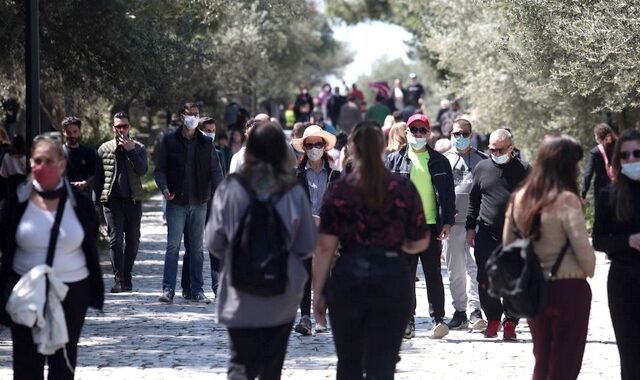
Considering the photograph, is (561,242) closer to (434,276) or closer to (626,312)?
(626,312)

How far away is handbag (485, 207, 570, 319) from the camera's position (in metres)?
7.35

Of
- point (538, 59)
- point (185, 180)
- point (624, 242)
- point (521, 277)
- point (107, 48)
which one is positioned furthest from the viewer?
point (538, 59)

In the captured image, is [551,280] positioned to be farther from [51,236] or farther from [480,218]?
[480,218]

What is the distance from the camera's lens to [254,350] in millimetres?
7129

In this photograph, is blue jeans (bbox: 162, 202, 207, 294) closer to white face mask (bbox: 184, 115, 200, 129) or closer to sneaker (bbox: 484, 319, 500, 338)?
white face mask (bbox: 184, 115, 200, 129)

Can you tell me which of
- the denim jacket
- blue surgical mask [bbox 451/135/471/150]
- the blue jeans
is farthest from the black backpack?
the blue jeans

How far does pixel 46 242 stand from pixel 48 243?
0.04 ft

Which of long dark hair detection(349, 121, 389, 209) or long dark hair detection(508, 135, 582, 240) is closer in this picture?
long dark hair detection(349, 121, 389, 209)

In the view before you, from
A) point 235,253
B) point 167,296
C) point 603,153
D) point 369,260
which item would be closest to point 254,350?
point 235,253

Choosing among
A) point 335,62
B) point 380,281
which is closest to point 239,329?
point 380,281

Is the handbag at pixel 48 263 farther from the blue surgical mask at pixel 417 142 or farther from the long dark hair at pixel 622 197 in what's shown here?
the blue surgical mask at pixel 417 142

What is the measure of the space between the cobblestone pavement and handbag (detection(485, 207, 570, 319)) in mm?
2629

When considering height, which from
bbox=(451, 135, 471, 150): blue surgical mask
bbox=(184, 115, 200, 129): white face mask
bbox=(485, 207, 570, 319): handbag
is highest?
bbox=(184, 115, 200, 129): white face mask

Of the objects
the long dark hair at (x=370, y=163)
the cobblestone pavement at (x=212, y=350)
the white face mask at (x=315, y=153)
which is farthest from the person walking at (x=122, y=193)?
the long dark hair at (x=370, y=163)
